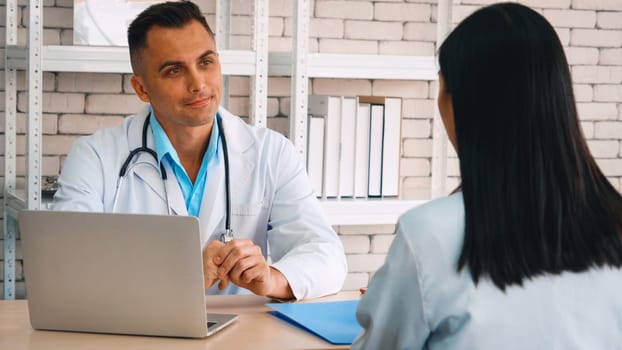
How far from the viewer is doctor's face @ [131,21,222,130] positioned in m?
2.13

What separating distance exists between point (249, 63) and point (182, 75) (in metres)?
0.61

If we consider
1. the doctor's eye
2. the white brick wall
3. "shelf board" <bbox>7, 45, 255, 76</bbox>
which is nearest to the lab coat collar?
the doctor's eye

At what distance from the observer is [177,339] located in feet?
5.03

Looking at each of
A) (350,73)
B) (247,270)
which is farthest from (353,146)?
(247,270)

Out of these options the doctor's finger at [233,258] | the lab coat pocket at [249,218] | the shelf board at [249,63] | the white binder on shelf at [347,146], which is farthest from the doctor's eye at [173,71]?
the white binder on shelf at [347,146]

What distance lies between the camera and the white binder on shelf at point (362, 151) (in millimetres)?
2943

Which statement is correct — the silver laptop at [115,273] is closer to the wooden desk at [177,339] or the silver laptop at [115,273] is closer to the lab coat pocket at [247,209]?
the wooden desk at [177,339]

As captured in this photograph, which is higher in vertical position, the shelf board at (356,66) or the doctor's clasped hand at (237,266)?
the shelf board at (356,66)

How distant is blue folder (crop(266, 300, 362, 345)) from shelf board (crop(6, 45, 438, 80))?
114cm

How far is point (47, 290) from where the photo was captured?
156 centimetres

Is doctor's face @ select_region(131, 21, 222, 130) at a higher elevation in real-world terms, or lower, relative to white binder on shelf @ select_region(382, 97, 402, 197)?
higher

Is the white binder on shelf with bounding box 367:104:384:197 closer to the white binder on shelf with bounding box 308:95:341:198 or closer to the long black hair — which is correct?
the white binder on shelf with bounding box 308:95:341:198

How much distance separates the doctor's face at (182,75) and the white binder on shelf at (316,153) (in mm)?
728

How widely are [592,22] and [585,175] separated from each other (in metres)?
2.74
